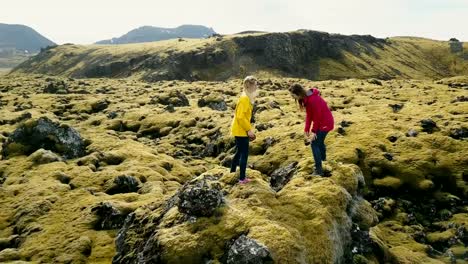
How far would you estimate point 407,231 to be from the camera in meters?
43.0

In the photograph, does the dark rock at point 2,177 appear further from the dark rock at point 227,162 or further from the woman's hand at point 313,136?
the woman's hand at point 313,136

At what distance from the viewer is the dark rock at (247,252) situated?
19203 millimetres

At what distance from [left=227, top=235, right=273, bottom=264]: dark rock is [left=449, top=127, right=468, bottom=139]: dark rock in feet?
165

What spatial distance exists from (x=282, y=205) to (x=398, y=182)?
106 feet

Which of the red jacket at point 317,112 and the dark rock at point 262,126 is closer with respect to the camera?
the red jacket at point 317,112

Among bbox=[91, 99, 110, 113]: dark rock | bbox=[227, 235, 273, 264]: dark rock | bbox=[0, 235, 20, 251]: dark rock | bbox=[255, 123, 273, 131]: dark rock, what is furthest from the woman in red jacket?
bbox=[91, 99, 110, 113]: dark rock

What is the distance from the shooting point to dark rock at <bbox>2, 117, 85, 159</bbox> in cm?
5969

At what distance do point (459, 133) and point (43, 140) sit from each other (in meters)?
55.5

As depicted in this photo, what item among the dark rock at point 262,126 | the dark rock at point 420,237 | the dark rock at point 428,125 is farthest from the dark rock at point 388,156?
the dark rock at point 262,126

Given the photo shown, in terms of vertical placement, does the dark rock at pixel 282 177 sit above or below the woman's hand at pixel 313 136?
below

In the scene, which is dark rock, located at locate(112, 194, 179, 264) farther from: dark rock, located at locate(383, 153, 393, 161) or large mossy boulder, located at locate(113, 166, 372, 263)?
dark rock, located at locate(383, 153, 393, 161)

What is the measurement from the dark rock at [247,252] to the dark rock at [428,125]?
168 ft

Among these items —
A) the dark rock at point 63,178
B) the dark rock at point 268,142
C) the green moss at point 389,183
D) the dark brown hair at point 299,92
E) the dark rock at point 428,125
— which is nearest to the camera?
the dark brown hair at point 299,92

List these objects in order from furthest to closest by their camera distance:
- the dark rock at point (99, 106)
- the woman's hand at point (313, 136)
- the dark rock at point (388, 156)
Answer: the dark rock at point (99, 106) < the dark rock at point (388, 156) < the woman's hand at point (313, 136)
